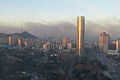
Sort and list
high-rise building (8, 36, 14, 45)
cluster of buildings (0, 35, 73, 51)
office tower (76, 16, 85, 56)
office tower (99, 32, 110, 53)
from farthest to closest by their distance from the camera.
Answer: office tower (99, 32, 110, 53)
high-rise building (8, 36, 14, 45)
cluster of buildings (0, 35, 73, 51)
office tower (76, 16, 85, 56)

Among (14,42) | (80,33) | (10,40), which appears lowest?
(14,42)

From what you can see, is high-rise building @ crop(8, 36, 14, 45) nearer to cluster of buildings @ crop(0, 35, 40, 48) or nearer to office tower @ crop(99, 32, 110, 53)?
cluster of buildings @ crop(0, 35, 40, 48)

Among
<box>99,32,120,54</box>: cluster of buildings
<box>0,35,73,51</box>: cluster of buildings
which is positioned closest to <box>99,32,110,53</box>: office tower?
<box>99,32,120,54</box>: cluster of buildings

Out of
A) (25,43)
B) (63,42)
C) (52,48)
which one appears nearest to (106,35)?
(63,42)

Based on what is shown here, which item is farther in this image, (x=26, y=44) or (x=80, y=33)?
(x=26, y=44)

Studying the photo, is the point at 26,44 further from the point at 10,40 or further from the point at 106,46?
the point at 106,46

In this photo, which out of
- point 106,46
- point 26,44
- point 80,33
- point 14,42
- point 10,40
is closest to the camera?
point 80,33

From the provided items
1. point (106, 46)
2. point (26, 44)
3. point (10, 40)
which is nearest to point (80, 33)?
point (106, 46)

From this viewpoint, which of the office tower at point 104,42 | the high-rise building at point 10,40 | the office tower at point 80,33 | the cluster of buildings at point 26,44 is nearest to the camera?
the office tower at point 80,33

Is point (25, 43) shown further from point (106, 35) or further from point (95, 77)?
point (95, 77)

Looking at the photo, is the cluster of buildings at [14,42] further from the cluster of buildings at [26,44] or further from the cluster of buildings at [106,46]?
the cluster of buildings at [106,46]

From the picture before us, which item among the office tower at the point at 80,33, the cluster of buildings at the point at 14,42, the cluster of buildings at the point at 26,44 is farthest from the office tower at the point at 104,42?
the cluster of buildings at the point at 14,42

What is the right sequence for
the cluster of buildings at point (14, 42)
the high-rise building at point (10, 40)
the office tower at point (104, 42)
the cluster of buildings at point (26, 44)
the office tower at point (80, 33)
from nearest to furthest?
the office tower at point (80, 33) → the cluster of buildings at point (14, 42) → the cluster of buildings at point (26, 44) → the high-rise building at point (10, 40) → the office tower at point (104, 42)
